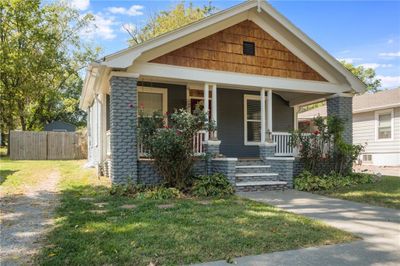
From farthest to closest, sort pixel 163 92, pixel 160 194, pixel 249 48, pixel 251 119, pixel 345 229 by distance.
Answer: pixel 251 119 → pixel 163 92 → pixel 249 48 → pixel 160 194 → pixel 345 229

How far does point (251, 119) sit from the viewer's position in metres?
13.1

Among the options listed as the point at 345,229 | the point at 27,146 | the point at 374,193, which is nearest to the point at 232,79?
the point at 374,193

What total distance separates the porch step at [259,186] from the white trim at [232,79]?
3003 mm

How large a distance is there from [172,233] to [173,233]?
0.01 metres

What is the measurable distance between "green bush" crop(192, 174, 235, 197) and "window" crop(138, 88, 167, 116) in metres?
3.41

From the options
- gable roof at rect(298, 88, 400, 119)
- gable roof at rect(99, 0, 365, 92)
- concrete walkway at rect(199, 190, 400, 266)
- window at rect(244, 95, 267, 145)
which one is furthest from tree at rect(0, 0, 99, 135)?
concrete walkway at rect(199, 190, 400, 266)

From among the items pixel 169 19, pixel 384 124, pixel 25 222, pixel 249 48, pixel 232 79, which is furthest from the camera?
pixel 169 19

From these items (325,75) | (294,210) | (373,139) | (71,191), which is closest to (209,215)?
(294,210)

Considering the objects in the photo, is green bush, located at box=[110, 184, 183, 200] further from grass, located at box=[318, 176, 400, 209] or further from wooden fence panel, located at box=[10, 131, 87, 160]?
A: wooden fence panel, located at box=[10, 131, 87, 160]

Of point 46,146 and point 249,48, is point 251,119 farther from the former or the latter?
point 46,146

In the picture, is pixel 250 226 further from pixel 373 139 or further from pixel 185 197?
pixel 373 139

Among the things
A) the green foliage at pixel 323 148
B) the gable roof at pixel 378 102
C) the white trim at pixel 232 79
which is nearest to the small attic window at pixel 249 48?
the white trim at pixel 232 79

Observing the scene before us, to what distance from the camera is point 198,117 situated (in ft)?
27.6

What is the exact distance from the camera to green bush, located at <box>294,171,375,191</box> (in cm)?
943
